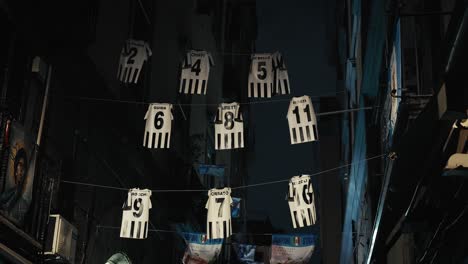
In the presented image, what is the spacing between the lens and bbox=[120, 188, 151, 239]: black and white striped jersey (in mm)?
16906

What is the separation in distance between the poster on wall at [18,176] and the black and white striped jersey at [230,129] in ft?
15.0

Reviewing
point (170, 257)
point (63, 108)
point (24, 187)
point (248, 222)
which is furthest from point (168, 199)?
point (248, 222)

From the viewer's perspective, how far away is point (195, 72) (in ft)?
54.6

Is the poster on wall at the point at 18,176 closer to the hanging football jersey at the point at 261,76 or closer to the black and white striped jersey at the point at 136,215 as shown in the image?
the black and white striped jersey at the point at 136,215

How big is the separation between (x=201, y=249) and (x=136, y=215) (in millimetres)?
5529

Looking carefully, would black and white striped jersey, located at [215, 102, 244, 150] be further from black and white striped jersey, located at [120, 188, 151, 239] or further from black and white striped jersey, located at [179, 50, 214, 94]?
black and white striped jersey, located at [120, 188, 151, 239]

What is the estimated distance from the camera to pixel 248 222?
206 ft

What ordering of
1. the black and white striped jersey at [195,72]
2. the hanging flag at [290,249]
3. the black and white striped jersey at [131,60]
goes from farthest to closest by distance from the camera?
the hanging flag at [290,249] → the black and white striped jersey at [131,60] → the black and white striped jersey at [195,72]

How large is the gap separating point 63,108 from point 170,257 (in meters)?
11.8

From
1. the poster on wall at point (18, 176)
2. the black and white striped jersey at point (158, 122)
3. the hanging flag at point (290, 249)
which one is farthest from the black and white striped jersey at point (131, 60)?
the hanging flag at point (290, 249)

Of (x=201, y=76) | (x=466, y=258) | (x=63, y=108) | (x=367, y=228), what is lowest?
(x=466, y=258)

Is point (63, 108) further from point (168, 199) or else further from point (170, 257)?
point (170, 257)

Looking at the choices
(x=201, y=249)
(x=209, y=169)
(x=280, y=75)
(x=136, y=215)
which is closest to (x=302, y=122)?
(x=280, y=75)

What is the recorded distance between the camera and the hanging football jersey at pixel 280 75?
1661 cm
